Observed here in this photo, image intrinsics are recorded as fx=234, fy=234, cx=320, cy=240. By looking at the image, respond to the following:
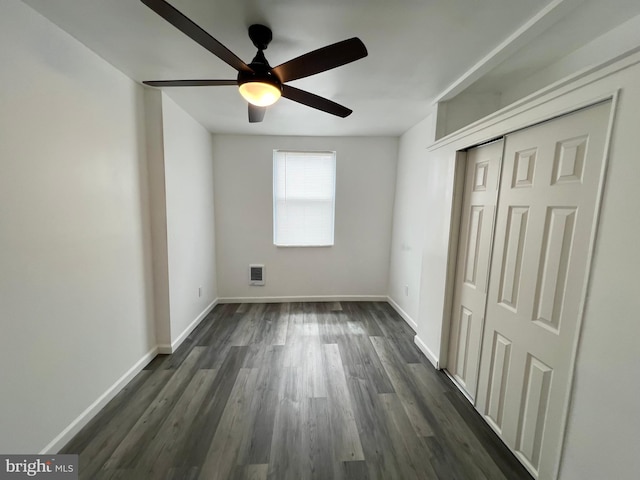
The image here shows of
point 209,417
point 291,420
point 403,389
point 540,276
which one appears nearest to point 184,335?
point 209,417

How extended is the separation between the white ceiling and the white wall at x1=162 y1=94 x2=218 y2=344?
56 cm

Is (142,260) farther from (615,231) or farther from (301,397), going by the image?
(615,231)

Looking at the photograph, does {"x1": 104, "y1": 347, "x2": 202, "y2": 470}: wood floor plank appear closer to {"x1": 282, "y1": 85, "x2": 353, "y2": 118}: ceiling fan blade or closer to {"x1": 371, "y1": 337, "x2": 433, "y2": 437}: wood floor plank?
{"x1": 371, "y1": 337, "x2": 433, "y2": 437}: wood floor plank

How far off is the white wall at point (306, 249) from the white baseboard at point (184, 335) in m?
0.43

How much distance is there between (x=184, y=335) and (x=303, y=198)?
231 centimetres

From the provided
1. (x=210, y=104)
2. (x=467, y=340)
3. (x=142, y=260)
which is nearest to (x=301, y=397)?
(x=467, y=340)

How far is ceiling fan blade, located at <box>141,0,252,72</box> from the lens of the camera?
0.89 m

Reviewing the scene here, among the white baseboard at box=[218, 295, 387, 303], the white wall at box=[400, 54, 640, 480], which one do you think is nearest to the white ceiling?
the white wall at box=[400, 54, 640, 480]

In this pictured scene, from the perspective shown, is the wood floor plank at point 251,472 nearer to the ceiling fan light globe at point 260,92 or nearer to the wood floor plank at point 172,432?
the wood floor plank at point 172,432

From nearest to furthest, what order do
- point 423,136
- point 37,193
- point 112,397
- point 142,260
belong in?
point 37,193, point 112,397, point 142,260, point 423,136

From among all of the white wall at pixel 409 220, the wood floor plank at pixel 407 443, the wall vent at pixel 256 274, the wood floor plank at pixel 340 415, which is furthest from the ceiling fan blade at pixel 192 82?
the wall vent at pixel 256 274

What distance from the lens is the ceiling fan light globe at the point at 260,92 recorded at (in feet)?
4.29

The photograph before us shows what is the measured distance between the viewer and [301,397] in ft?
6.00

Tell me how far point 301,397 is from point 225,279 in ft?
7.49
